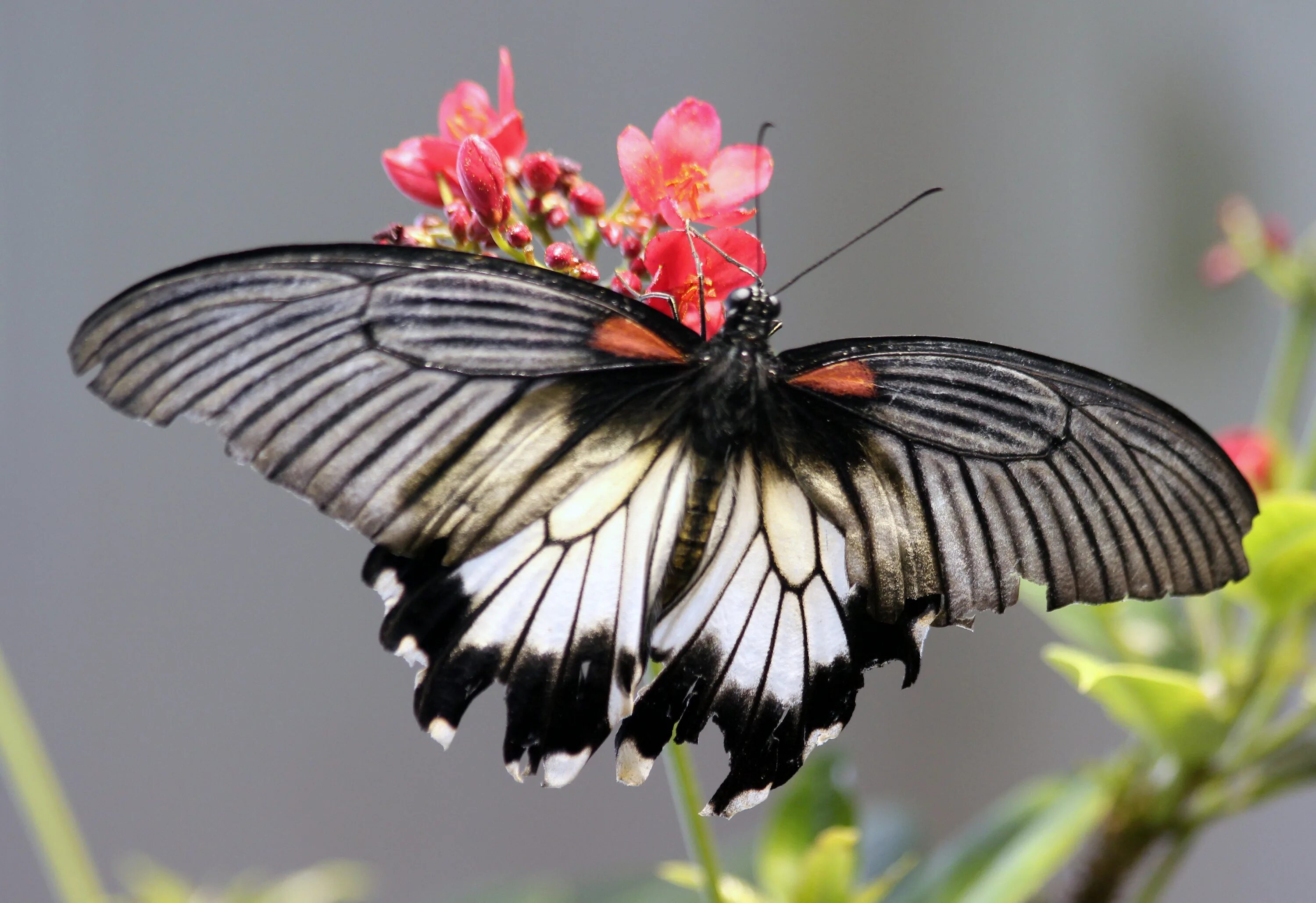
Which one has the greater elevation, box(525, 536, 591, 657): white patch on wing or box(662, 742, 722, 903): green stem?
box(525, 536, 591, 657): white patch on wing

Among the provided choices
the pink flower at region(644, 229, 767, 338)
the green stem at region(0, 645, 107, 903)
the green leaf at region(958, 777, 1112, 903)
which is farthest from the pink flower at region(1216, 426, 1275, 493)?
the green stem at region(0, 645, 107, 903)

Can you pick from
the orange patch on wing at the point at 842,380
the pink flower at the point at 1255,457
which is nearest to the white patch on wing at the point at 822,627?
the orange patch on wing at the point at 842,380

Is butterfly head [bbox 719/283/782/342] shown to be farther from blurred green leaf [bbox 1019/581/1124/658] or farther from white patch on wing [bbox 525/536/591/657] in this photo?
blurred green leaf [bbox 1019/581/1124/658]

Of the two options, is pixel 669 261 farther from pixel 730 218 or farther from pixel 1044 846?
pixel 1044 846

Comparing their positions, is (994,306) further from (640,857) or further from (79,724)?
(79,724)

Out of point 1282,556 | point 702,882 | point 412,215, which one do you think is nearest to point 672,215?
point 702,882

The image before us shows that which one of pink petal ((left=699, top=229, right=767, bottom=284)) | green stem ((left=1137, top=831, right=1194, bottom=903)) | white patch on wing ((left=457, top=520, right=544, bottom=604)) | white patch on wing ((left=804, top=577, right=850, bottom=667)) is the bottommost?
green stem ((left=1137, top=831, right=1194, bottom=903))

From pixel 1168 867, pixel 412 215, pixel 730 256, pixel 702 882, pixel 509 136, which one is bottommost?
pixel 1168 867

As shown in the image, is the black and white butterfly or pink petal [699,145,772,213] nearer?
the black and white butterfly
